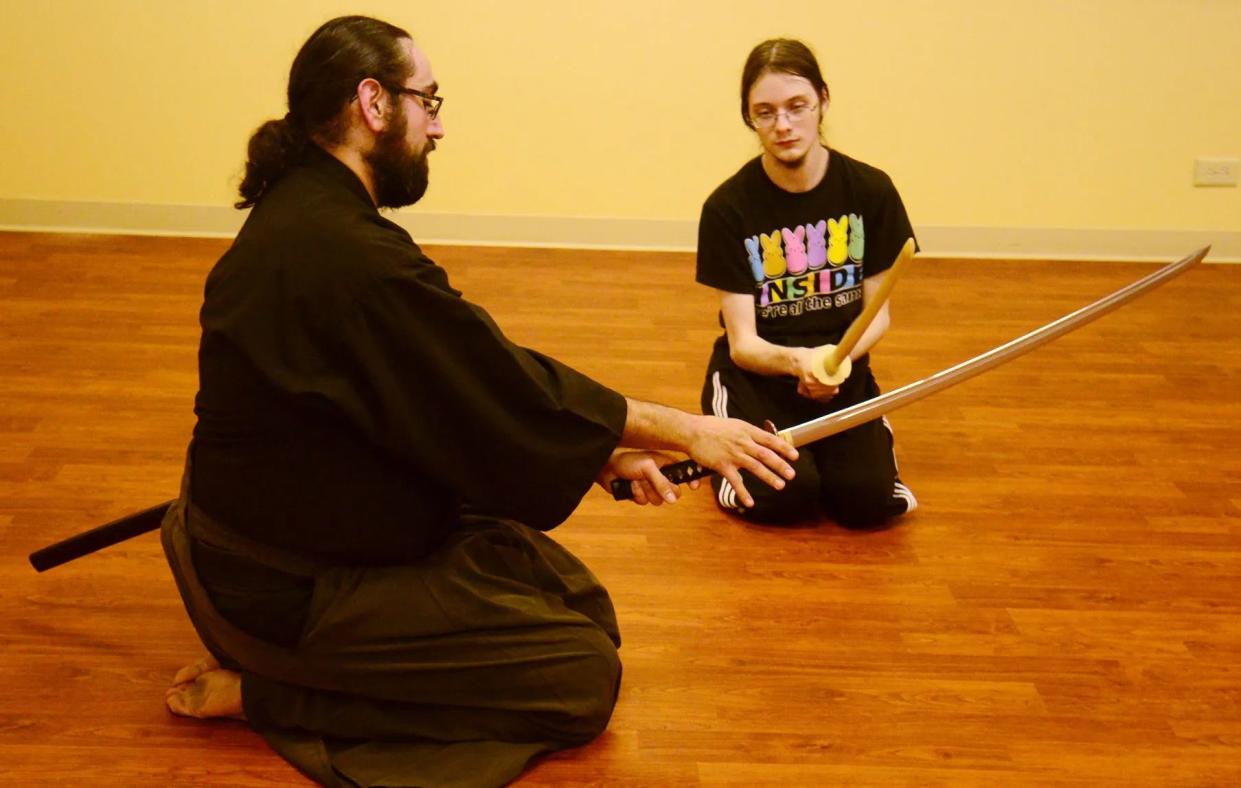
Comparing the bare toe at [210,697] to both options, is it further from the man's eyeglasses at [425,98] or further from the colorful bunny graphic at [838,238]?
the colorful bunny graphic at [838,238]

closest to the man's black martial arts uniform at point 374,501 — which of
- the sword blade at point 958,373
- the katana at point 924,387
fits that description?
the katana at point 924,387

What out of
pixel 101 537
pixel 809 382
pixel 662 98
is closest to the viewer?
pixel 101 537

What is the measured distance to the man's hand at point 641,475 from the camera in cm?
212

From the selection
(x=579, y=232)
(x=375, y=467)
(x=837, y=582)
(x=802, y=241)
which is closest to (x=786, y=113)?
(x=802, y=241)

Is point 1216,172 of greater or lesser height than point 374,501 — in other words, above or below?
below

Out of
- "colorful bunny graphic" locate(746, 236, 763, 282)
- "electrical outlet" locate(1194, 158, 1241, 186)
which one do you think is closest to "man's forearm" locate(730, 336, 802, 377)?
"colorful bunny graphic" locate(746, 236, 763, 282)

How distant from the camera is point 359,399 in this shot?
194 cm

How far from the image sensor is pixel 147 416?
330cm

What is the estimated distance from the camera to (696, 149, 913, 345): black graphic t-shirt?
2916 millimetres

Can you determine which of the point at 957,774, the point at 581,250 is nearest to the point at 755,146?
the point at 581,250

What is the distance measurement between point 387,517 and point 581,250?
2.88 meters

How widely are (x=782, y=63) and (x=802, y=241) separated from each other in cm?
37

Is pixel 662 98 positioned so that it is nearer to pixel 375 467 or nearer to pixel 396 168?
pixel 396 168

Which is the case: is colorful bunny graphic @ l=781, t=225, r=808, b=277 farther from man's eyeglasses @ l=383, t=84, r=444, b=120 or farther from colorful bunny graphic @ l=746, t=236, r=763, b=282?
man's eyeglasses @ l=383, t=84, r=444, b=120
